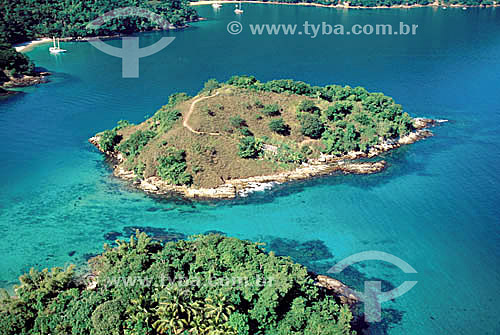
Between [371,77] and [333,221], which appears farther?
[371,77]

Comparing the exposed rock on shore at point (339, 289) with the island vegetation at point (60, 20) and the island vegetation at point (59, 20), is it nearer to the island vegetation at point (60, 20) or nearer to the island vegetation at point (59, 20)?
the island vegetation at point (60, 20)

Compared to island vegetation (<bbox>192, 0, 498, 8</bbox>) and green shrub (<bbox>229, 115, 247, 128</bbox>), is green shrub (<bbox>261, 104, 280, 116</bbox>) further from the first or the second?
island vegetation (<bbox>192, 0, 498, 8</bbox>)

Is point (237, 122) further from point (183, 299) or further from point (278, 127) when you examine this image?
point (183, 299)

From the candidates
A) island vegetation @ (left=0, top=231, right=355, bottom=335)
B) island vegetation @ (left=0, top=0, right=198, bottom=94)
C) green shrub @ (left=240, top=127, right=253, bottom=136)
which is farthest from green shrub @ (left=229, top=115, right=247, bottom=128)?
island vegetation @ (left=0, top=0, right=198, bottom=94)

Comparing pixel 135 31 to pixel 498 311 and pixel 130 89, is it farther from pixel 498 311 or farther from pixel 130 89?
pixel 498 311

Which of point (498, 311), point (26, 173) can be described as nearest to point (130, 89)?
point (26, 173)

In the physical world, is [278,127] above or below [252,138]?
above

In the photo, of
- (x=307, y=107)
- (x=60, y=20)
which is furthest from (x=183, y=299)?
(x=60, y=20)

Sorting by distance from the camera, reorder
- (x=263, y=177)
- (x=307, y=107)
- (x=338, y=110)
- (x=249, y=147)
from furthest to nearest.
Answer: (x=338, y=110), (x=307, y=107), (x=249, y=147), (x=263, y=177)
